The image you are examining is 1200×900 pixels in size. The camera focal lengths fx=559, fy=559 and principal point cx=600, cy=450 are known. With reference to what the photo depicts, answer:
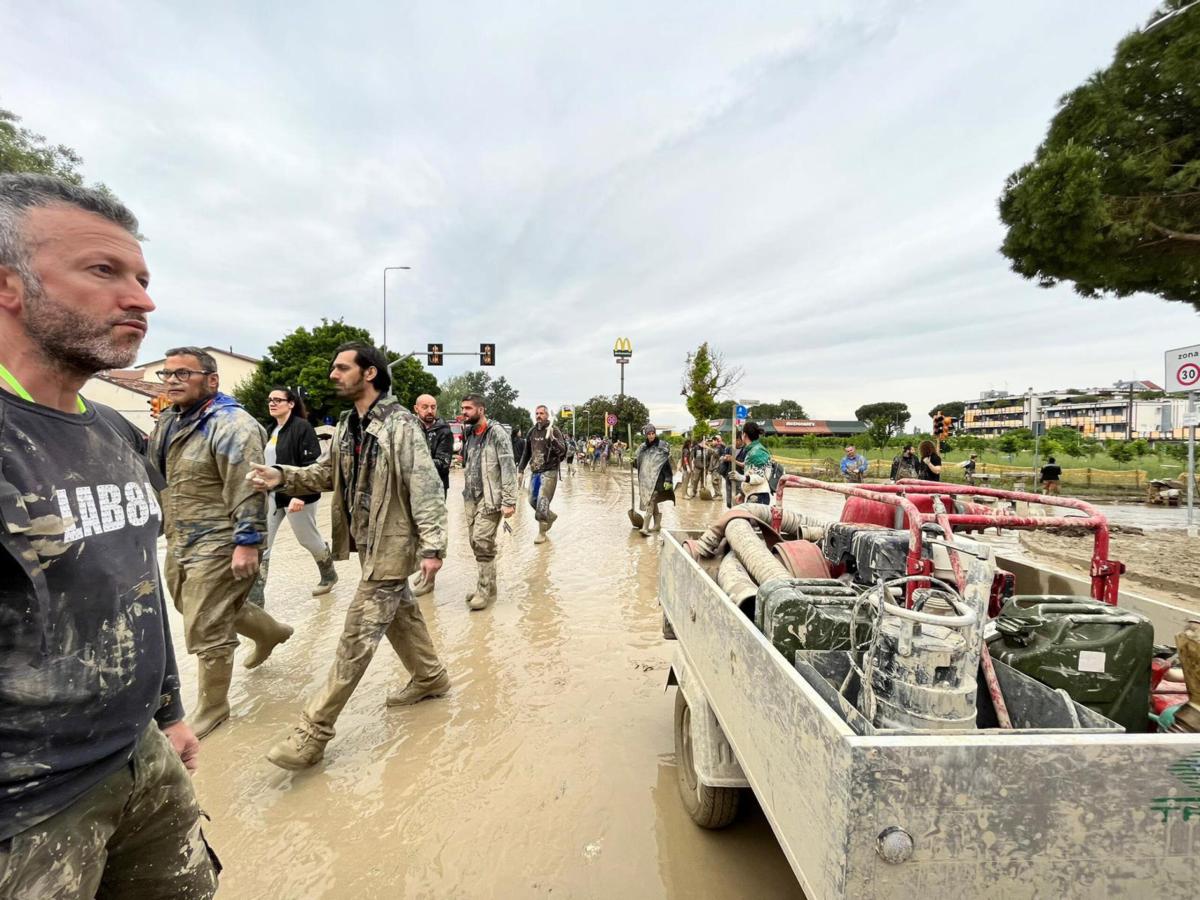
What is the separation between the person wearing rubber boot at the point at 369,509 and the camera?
282cm

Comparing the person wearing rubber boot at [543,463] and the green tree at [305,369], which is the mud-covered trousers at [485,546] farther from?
the green tree at [305,369]

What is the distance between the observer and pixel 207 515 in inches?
126

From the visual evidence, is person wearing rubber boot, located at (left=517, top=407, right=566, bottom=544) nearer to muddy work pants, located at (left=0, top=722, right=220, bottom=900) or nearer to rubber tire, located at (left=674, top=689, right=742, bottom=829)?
rubber tire, located at (left=674, top=689, right=742, bottom=829)

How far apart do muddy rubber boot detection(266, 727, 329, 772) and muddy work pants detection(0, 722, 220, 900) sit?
131cm

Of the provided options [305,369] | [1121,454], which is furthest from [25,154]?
[1121,454]

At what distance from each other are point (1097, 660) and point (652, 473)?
759 centimetres

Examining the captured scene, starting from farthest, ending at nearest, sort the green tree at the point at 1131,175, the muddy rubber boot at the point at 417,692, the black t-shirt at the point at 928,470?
the black t-shirt at the point at 928,470, the green tree at the point at 1131,175, the muddy rubber boot at the point at 417,692

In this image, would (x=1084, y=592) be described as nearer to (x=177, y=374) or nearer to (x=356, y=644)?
(x=356, y=644)

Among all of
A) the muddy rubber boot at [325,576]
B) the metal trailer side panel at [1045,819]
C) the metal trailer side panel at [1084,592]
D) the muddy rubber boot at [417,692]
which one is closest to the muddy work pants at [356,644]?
the muddy rubber boot at [417,692]

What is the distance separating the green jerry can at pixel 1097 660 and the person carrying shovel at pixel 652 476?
712cm

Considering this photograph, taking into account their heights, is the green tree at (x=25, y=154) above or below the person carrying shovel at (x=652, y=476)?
above

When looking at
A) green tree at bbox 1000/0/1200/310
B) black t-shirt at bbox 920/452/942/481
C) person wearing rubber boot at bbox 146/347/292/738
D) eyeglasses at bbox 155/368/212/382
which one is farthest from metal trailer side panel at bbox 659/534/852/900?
green tree at bbox 1000/0/1200/310

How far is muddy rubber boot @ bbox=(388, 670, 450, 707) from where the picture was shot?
3.52 meters

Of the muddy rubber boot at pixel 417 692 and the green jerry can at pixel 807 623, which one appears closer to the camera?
the green jerry can at pixel 807 623
